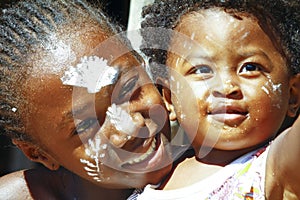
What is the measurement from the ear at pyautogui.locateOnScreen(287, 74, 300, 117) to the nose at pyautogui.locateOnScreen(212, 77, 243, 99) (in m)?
0.15

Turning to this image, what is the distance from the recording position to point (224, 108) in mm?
1434

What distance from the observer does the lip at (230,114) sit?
143 cm

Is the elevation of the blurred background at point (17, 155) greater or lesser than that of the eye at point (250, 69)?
lesser

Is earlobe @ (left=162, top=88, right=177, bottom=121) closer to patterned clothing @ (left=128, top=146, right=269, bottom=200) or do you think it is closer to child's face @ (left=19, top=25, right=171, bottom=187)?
child's face @ (left=19, top=25, right=171, bottom=187)

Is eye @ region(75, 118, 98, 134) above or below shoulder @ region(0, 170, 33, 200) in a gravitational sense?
above

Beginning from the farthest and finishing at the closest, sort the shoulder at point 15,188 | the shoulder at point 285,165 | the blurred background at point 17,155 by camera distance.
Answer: the blurred background at point 17,155
the shoulder at point 15,188
the shoulder at point 285,165

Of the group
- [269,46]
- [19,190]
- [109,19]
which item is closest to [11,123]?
[19,190]

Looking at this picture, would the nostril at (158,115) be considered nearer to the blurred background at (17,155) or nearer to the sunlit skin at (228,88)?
the sunlit skin at (228,88)

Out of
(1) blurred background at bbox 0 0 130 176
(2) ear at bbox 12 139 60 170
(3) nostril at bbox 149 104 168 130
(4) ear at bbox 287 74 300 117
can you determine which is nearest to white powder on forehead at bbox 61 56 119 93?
(3) nostril at bbox 149 104 168 130

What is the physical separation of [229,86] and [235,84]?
14 mm

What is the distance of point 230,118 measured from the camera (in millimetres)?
1437

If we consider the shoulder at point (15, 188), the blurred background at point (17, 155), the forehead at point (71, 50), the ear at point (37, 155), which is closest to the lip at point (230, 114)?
the forehead at point (71, 50)

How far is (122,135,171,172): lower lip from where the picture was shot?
1.53 meters

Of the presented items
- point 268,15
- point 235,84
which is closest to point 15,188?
point 235,84
